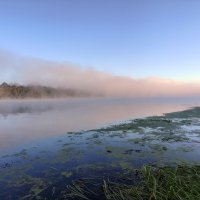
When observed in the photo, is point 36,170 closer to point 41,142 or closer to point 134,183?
point 134,183

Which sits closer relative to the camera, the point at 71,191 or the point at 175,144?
the point at 71,191

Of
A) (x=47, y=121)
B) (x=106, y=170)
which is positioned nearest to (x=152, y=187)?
(x=106, y=170)

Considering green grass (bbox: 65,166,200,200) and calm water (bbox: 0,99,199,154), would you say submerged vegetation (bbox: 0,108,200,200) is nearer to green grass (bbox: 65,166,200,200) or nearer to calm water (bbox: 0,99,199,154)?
green grass (bbox: 65,166,200,200)

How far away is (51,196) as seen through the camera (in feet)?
32.2

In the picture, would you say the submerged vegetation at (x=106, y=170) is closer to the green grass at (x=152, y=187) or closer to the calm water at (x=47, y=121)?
the green grass at (x=152, y=187)

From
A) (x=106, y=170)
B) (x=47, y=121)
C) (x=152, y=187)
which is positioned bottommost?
(x=47, y=121)

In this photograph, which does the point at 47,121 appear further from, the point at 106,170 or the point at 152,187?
the point at 152,187

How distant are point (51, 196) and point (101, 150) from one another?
25.3ft

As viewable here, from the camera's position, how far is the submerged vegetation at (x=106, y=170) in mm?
9086

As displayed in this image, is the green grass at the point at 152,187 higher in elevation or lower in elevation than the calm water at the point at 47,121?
higher

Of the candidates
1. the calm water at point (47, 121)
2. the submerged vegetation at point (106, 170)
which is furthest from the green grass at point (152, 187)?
the calm water at point (47, 121)

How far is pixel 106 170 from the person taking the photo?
12.7 m

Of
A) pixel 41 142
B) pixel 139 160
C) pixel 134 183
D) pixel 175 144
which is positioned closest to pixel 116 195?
pixel 134 183

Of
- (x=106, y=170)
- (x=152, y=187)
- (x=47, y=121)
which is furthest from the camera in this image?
(x=47, y=121)
